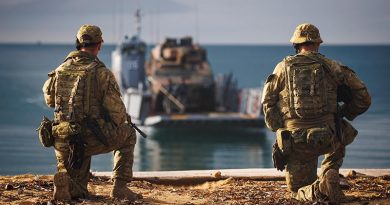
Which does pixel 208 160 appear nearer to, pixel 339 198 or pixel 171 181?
pixel 171 181

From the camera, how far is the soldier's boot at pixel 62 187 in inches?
341

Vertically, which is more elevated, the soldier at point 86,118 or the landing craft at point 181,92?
the soldier at point 86,118

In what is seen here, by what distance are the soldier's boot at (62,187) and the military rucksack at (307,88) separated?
6.95 ft

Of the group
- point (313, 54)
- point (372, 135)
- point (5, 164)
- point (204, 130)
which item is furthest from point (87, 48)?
point (204, 130)

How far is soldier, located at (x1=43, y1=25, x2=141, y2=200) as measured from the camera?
29.2 ft

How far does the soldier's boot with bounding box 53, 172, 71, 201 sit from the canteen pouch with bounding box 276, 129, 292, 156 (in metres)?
1.92

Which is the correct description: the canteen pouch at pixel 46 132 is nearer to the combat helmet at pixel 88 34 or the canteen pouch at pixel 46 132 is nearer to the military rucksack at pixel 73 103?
the military rucksack at pixel 73 103

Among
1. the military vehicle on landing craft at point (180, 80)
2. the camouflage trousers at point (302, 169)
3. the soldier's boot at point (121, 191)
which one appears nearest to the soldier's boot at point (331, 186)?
the camouflage trousers at point (302, 169)

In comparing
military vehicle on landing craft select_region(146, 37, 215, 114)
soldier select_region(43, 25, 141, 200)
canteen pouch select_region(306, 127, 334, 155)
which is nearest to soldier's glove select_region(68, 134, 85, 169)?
soldier select_region(43, 25, 141, 200)

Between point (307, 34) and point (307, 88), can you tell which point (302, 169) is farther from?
point (307, 34)

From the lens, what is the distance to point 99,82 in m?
8.94

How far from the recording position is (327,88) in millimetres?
9117

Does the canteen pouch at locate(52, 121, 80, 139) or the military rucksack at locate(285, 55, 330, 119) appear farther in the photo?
the military rucksack at locate(285, 55, 330, 119)

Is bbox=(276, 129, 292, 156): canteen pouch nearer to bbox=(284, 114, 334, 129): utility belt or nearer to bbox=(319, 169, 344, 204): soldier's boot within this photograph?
bbox=(284, 114, 334, 129): utility belt
